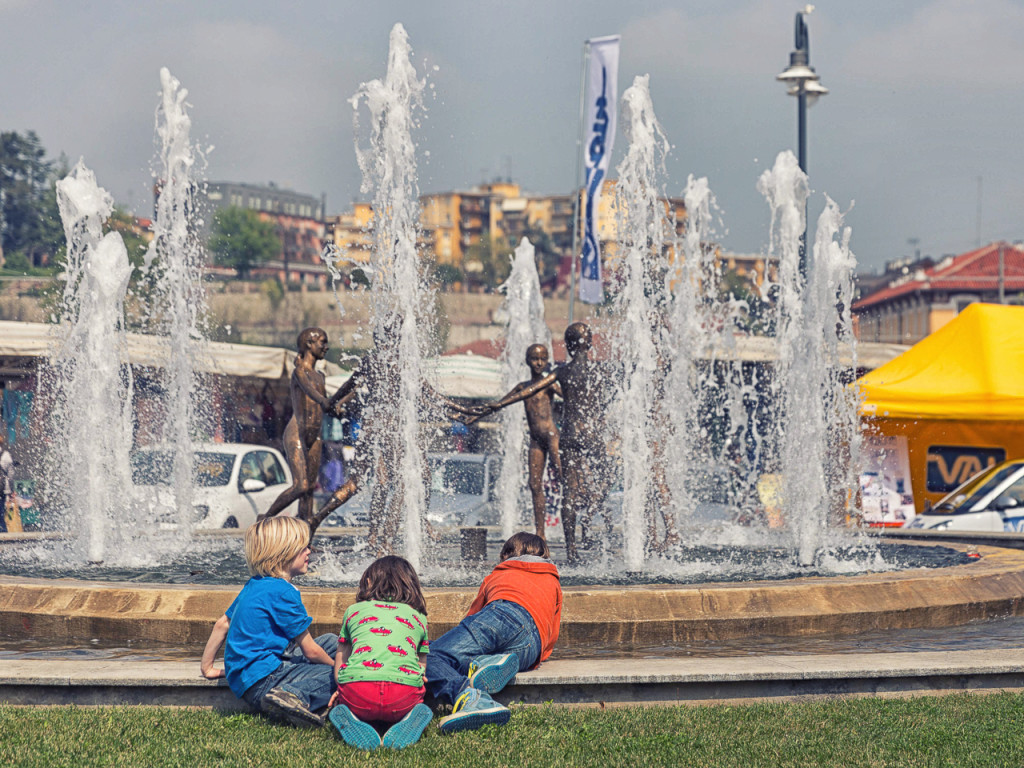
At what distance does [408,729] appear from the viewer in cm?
463

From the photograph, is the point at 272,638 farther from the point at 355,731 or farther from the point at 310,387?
the point at 310,387

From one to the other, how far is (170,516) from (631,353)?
5424mm

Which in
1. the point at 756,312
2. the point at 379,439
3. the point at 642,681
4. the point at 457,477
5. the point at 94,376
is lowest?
the point at 642,681

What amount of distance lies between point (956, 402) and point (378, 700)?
44.6 ft

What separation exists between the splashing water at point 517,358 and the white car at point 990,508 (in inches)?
184

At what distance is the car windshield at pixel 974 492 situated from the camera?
1468cm

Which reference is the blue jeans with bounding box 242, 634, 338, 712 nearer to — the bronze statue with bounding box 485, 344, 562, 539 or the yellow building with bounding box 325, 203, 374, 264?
the yellow building with bounding box 325, 203, 374, 264

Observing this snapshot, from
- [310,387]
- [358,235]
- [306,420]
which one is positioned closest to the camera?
[310,387]

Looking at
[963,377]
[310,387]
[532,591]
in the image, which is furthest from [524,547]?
[963,377]

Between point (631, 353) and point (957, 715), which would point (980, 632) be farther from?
point (631, 353)

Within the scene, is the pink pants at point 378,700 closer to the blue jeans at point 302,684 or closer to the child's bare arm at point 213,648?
the blue jeans at point 302,684

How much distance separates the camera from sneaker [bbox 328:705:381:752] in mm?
4582

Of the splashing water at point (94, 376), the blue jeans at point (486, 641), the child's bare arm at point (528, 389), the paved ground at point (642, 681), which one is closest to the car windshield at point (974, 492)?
the child's bare arm at point (528, 389)

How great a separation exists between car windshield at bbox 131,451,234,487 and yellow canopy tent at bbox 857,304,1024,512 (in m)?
8.24
